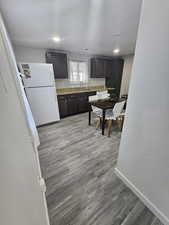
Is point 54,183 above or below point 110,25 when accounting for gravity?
below

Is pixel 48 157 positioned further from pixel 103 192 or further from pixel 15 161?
pixel 15 161

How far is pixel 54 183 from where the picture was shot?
149 cm

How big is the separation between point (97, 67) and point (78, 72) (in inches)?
35.1

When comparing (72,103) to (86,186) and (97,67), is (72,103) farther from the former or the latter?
(86,186)

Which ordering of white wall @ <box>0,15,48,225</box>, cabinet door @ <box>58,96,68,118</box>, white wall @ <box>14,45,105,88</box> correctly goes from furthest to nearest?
cabinet door @ <box>58,96,68,118</box>
white wall @ <box>14,45,105,88</box>
white wall @ <box>0,15,48,225</box>

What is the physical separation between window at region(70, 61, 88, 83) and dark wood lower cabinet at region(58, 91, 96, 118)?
819 mm

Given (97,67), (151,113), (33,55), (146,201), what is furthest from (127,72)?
(146,201)

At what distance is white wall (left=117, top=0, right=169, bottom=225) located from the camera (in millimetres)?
873

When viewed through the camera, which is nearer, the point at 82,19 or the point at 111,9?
the point at 111,9

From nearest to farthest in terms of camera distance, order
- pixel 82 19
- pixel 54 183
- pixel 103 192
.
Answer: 1. pixel 103 192
2. pixel 54 183
3. pixel 82 19

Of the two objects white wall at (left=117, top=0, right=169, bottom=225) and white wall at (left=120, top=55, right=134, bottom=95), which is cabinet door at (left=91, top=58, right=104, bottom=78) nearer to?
white wall at (left=120, top=55, right=134, bottom=95)

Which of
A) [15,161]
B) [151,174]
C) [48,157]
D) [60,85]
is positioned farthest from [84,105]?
[15,161]

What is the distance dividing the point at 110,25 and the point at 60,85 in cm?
271

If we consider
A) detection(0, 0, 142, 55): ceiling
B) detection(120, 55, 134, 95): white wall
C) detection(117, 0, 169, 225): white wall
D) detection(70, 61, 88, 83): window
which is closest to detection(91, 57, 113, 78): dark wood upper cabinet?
detection(70, 61, 88, 83): window
